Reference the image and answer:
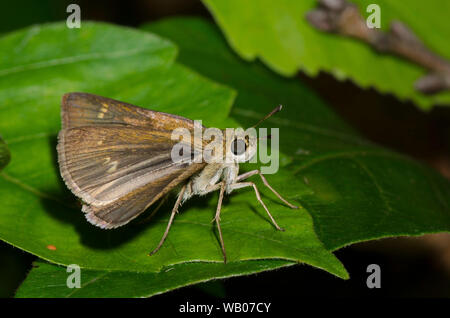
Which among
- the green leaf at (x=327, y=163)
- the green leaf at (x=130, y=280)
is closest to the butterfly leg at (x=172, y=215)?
the green leaf at (x=130, y=280)

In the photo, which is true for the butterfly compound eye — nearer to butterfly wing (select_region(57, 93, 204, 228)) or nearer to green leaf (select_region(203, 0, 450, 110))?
butterfly wing (select_region(57, 93, 204, 228))

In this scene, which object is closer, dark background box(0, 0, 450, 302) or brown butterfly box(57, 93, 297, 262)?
brown butterfly box(57, 93, 297, 262)

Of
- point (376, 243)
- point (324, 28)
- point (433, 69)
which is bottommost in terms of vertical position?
point (376, 243)

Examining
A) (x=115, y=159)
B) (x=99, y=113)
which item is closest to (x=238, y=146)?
(x=115, y=159)

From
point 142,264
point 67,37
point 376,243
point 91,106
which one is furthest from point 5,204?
point 376,243

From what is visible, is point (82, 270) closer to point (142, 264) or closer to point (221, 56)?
point (142, 264)

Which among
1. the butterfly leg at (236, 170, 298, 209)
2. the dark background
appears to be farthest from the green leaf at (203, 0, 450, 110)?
the butterfly leg at (236, 170, 298, 209)

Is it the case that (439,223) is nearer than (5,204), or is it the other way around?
(5,204)
